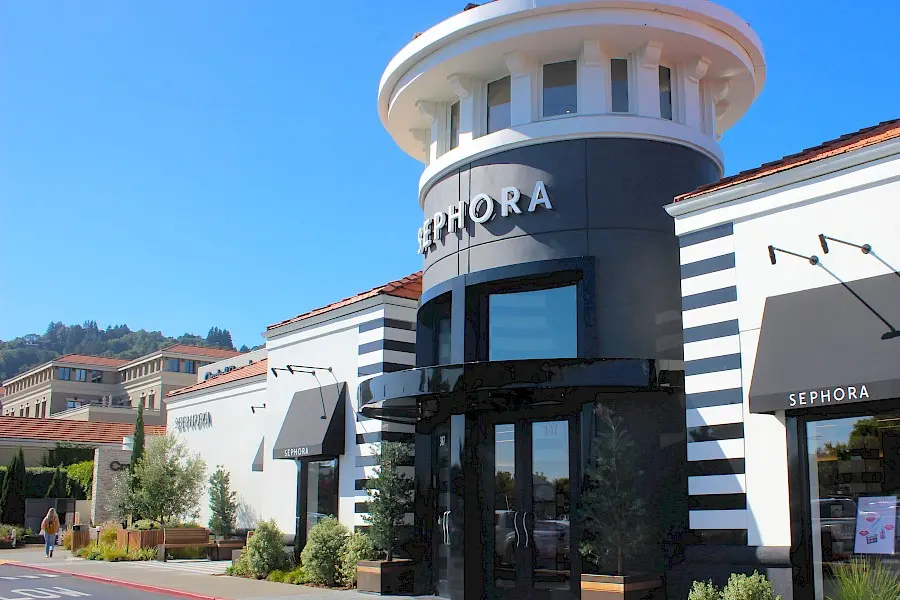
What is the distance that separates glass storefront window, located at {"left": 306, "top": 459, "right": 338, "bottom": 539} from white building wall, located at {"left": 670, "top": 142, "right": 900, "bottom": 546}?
10.5m

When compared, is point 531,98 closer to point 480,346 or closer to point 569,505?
point 480,346

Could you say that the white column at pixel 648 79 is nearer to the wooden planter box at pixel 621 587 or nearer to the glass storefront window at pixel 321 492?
the wooden planter box at pixel 621 587

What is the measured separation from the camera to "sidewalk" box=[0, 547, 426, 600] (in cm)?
1942

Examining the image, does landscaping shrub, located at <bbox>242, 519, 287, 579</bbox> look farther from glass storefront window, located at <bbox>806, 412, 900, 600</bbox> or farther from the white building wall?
glass storefront window, located at <bbox>806, 412, 900, 600</bbox>

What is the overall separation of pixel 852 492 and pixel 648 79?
9.39 meters

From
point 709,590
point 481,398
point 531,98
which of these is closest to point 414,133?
point 531,98

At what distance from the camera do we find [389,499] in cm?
2028

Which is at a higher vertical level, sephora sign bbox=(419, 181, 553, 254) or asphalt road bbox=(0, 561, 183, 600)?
sephora sign bbox=(419, 181, 553, 254)

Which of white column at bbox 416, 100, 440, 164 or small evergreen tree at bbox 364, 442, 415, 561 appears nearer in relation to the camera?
small evergreen tree at bbox 364, 442, 415, 561

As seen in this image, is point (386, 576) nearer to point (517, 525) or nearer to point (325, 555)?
point (325, 555)

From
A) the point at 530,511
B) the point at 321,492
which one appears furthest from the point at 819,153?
the point at 321,492

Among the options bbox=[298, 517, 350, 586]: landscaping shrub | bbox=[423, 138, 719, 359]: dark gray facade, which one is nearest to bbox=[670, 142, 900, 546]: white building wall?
bbox=[423, 138, 719, 359]: dark gray facade

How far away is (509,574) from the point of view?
18344 mm

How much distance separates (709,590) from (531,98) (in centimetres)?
1034
